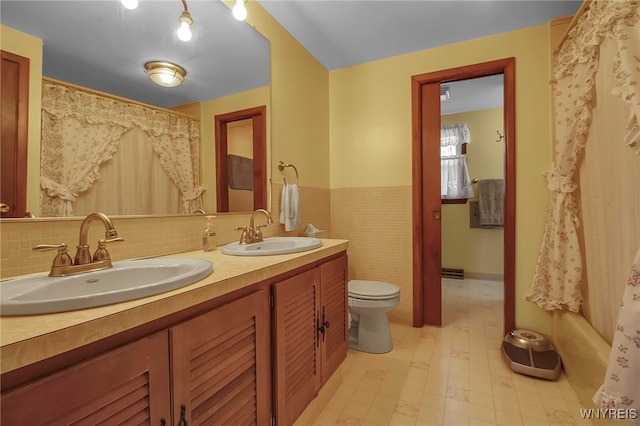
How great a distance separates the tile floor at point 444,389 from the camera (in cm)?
136

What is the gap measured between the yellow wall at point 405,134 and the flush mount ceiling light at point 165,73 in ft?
4.97

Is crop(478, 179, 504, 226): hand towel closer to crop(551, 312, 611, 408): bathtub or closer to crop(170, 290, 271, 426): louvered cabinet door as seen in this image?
crop(551, 312, 611, 408): bathtub

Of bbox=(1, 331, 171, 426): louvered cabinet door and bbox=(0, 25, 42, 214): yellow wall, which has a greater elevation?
bbox=(0, 25, 42, 214): yellow wall

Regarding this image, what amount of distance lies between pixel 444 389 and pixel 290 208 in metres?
1.38

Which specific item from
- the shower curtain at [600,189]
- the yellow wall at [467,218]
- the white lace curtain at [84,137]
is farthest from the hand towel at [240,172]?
the yellow wall at [467,218]

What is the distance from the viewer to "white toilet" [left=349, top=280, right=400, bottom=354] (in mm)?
1866

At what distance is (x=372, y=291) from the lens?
1931 millimetres

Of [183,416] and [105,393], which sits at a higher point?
[105,393]

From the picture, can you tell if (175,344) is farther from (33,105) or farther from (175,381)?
(33,105)

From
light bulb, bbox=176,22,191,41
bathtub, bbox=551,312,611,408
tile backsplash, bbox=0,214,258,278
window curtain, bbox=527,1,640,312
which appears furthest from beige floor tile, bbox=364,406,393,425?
light bulb, bbox=176,22,191,41

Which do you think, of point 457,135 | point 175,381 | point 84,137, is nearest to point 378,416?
point 175,381

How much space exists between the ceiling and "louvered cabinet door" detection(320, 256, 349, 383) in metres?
1.09

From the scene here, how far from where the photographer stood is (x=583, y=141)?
5.11ft

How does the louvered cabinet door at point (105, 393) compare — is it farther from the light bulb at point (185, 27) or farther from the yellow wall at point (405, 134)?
the yellow wall at point (405, 134)
